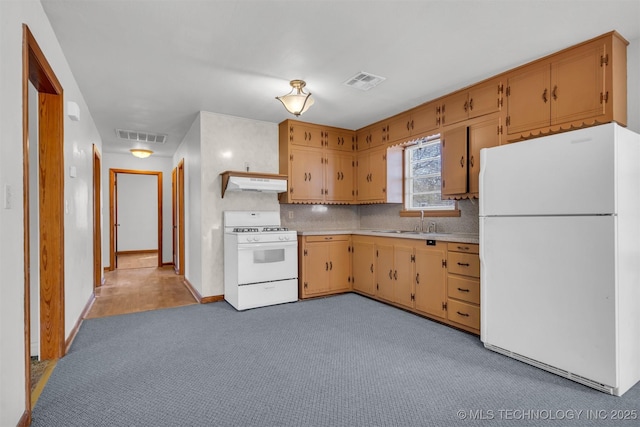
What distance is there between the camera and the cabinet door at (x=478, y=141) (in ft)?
10.8

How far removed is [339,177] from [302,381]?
11.3ft

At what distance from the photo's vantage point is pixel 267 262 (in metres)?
4.26

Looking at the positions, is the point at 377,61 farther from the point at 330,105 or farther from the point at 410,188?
the point at 410,188

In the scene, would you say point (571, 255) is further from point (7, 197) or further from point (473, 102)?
point (7, 197)

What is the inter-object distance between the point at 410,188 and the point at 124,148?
5.82 meters

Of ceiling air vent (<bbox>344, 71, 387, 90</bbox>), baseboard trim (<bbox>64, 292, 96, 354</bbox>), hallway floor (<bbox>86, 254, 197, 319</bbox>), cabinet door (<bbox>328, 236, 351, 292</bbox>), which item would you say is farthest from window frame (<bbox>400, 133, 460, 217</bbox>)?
baseboard trim (<bbox>64, 292, 96, 354</bbox>)

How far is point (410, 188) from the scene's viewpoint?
4863 mm

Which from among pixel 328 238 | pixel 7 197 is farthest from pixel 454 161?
pixel 7 197

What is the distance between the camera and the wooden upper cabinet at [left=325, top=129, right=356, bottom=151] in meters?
5.16


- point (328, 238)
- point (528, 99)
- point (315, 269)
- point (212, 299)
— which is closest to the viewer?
point (528, 99)

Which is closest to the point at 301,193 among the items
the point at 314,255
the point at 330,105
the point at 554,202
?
the point at 314,255

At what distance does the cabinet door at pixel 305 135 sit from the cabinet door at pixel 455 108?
74.5 inches

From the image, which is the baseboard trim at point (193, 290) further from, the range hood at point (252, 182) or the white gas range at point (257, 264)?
the range hood at point (252, 182)

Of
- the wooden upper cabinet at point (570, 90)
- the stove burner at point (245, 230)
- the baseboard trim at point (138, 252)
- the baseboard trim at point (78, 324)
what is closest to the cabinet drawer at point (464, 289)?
the wooden upper cabinet at point (570, 90)
